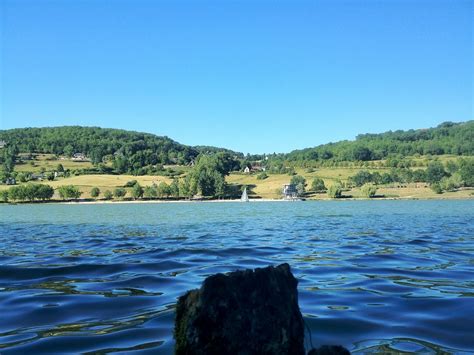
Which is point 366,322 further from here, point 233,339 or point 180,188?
point 180,188

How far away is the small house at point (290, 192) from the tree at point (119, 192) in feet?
196

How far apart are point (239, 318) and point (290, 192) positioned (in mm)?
172440

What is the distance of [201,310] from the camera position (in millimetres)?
4477

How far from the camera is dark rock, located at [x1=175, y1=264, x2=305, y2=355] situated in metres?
4.45

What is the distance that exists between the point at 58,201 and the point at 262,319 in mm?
168740

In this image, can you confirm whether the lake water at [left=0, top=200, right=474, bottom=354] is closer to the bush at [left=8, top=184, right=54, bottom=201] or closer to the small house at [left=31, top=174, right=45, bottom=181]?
the bush at [left=8, top=184, right=54, bottom=201]

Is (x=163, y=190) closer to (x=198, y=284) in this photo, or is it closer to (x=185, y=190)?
(x=185, y=190)

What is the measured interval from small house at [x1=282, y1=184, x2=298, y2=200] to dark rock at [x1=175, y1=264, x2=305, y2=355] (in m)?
164

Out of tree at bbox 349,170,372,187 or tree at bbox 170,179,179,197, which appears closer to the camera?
tree at bbox 170,179,179,197

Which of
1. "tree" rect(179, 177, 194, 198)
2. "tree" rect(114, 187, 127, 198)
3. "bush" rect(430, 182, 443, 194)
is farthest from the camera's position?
"tree" rect(179, 177, 194, 198)

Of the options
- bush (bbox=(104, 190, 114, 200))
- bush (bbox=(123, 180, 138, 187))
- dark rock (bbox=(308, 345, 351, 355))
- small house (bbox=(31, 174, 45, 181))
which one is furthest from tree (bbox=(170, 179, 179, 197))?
dark rock (bbox=(308, 345, 351, 355))

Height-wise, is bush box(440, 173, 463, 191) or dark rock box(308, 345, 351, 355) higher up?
bush box(440, 173, 463, 191)

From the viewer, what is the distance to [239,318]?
456 cm

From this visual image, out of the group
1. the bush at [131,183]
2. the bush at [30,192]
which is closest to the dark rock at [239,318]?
the bush at [30,192]
